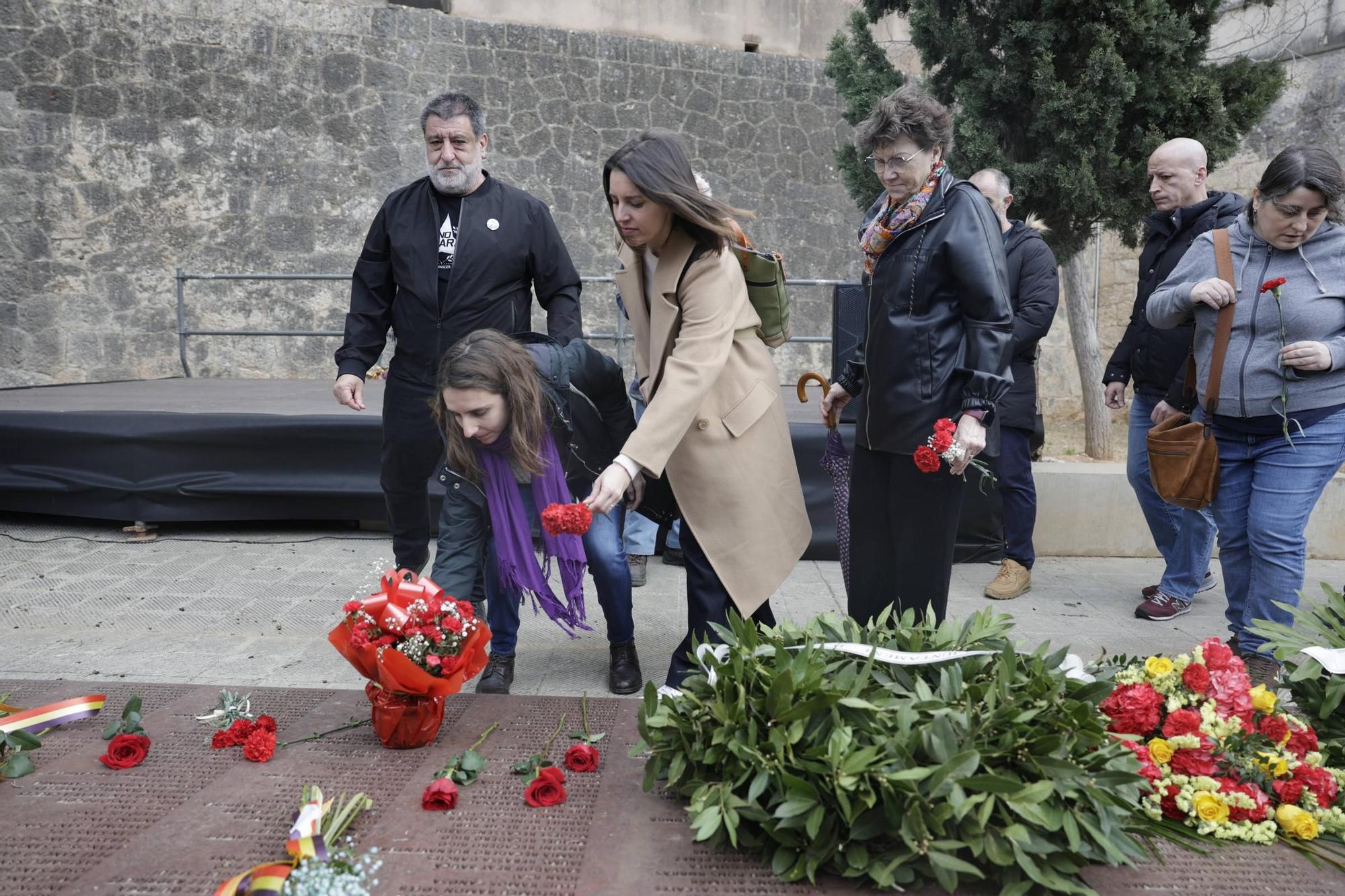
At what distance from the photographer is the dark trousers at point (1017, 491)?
4.79m

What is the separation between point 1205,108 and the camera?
19.7ft

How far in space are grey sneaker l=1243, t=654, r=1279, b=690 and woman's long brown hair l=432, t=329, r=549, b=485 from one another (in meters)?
2.24

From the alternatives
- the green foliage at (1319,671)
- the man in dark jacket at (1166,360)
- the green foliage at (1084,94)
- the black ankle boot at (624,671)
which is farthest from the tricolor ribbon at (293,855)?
the green foliage at (1084,94)

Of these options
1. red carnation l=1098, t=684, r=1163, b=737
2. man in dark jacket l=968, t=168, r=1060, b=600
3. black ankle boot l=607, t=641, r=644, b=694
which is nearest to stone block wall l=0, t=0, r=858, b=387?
man in dark jacket l=968, t=168, r=1060, b=600

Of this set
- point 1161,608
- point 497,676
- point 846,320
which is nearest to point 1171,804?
point 497,676

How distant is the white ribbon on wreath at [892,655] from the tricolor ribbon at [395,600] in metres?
0.67

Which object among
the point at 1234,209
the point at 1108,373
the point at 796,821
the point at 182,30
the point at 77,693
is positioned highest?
the point at 182,30

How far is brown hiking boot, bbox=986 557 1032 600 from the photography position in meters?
4.84

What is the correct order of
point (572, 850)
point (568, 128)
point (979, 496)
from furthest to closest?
1. point (568, 128)
2. point (979, 496)
3. point (572, 850)

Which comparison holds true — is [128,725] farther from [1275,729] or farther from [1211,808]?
[1275,729]

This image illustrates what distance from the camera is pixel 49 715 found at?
8.79 ft

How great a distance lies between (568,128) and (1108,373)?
791 cm

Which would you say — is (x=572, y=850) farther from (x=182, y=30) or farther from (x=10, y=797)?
(x=182, y=30)

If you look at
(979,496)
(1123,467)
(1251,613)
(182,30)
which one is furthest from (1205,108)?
(182,30)
